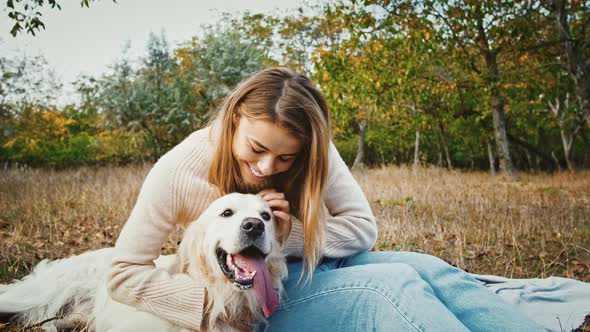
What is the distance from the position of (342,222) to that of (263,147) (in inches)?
24.1

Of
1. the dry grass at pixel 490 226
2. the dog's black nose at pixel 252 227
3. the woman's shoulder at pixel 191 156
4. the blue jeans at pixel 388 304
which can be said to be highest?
the woman's shoulder at pixel 191 156

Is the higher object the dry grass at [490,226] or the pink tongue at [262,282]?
the pink tongue at [262,282]

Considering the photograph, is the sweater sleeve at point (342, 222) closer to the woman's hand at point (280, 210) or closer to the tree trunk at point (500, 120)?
the woman's hand at point (280, 210)

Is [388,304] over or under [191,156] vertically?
under

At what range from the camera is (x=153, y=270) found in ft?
5.65

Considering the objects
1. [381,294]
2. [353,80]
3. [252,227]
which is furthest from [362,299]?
[353,80]

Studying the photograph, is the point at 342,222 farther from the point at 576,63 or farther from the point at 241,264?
the point at 576,63

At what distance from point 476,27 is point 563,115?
7.12 m

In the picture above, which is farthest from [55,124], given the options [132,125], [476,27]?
[476,27]

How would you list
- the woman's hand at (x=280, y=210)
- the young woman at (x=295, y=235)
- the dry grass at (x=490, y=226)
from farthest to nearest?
1. the dry grass at (x=490, y=226)
2. the woman's hand at (x=280, y=210)
3. the young woman at (x=295, y=235)

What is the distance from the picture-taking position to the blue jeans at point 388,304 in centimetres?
152

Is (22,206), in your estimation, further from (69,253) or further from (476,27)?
(476,27)

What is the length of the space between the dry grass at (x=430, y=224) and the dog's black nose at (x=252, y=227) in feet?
7.46

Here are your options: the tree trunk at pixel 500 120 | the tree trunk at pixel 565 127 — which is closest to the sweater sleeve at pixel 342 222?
the tree trunk at pixel 500 120
